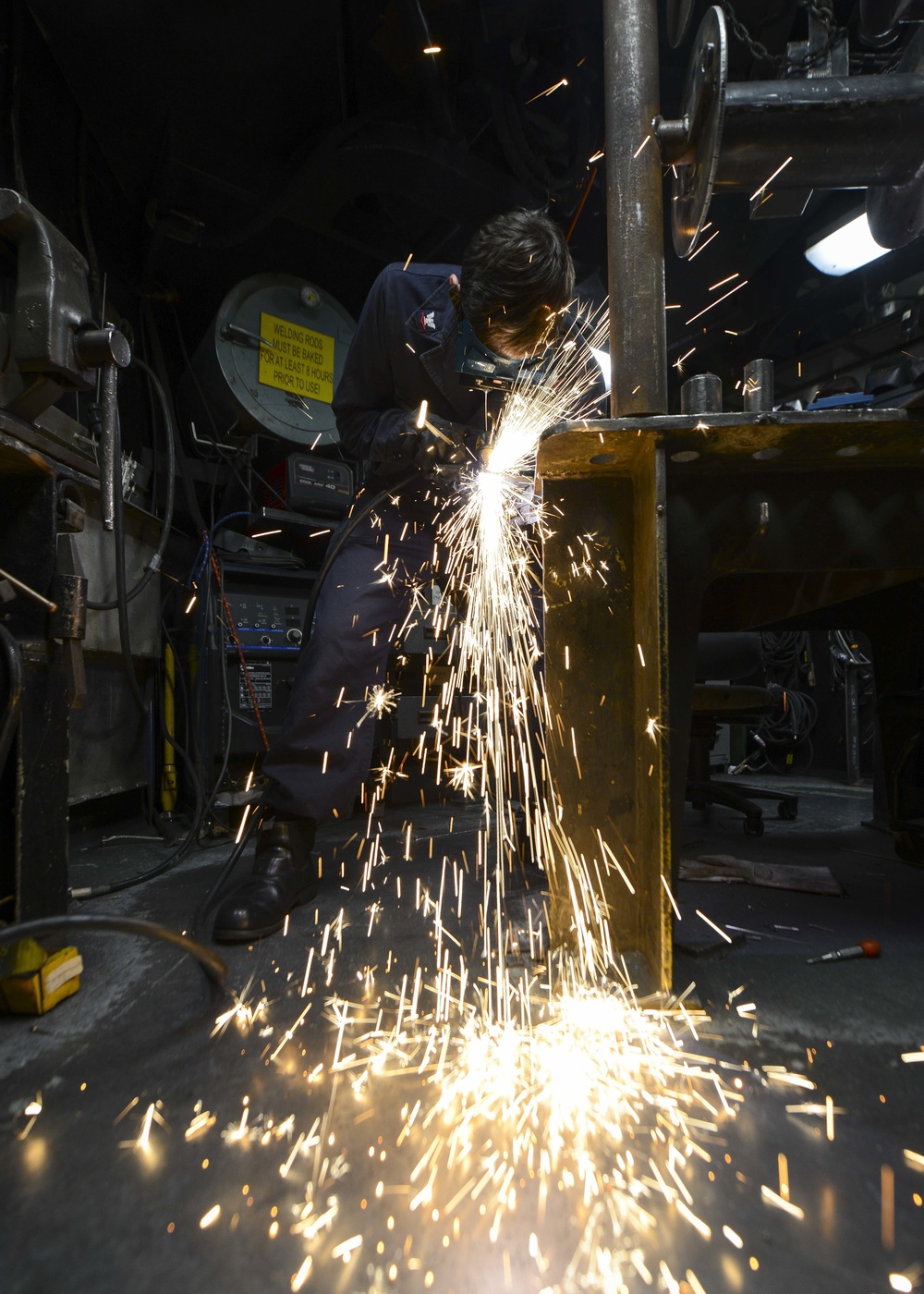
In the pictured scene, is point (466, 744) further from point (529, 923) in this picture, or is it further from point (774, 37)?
point (774, 37)

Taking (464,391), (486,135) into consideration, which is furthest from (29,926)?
(486,135)

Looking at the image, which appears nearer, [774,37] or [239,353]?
[774,37]

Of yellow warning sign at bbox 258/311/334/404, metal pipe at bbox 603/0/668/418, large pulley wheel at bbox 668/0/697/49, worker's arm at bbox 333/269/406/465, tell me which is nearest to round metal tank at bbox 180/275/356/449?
yellow warning sign at bbox 258/311/334/404

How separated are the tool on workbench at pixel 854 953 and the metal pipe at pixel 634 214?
973mm

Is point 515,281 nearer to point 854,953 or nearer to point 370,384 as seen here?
point 370,384

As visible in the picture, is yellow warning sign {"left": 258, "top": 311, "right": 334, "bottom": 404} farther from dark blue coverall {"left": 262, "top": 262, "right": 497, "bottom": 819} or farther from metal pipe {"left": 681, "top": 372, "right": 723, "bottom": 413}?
metal pipe {"left": 681, "top": 372, "right": 723, "bottom": 413}

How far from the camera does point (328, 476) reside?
111 inches

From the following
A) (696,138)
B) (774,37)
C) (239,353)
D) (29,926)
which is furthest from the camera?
(239,353)

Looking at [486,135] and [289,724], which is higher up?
[486,135]

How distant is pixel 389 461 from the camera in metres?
1.71

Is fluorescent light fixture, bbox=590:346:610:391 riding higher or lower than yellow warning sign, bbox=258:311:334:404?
lower

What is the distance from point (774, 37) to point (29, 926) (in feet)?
11.5

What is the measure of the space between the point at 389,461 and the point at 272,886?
3.45 feet

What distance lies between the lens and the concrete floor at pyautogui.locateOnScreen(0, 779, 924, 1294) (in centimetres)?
55
